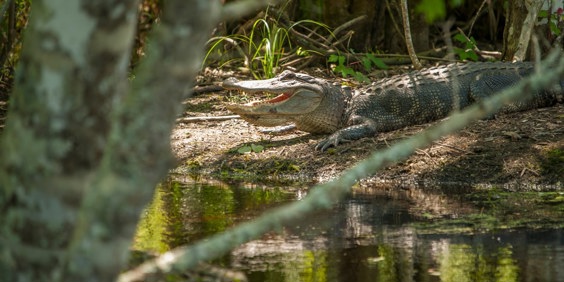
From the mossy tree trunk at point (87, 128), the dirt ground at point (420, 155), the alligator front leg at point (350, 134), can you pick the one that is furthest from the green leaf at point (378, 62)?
the mossy tree trunk at point (87, 128)

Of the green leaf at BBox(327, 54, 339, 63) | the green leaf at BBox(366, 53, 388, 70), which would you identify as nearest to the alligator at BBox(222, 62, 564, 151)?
the green leaf at BBox(327, 54, 339, 63)

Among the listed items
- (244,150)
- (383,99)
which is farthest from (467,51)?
(244,150)

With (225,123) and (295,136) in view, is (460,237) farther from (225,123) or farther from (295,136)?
(225,123)

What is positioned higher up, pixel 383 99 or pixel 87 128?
pixel 383 99

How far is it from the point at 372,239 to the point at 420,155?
7.98 feet

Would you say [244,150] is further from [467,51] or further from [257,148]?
[467,51]

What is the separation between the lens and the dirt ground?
24.7ft

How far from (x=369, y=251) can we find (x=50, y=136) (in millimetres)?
2828

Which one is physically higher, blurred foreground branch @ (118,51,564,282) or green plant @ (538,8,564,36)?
green plant @ (538,8,564,36)

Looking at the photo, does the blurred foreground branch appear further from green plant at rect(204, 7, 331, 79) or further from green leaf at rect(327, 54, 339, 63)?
green leaf at rect(327, 54, 339, 63)

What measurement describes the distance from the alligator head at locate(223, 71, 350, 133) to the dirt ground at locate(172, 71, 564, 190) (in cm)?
19

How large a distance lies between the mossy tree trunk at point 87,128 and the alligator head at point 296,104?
578 cm

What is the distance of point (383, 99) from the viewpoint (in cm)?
907

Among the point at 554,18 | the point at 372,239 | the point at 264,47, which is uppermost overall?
the point at 554,18
